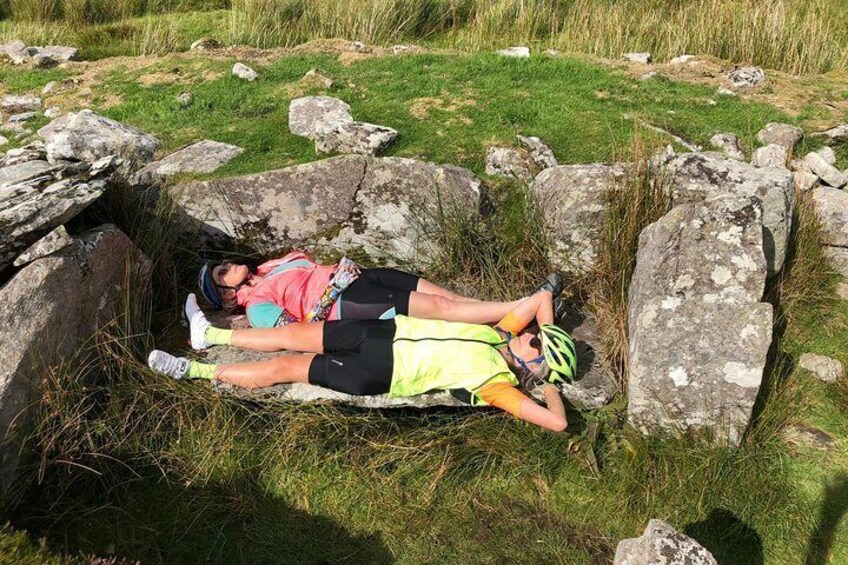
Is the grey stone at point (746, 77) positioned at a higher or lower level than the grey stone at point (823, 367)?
higher

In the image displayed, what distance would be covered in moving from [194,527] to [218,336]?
1381 mm

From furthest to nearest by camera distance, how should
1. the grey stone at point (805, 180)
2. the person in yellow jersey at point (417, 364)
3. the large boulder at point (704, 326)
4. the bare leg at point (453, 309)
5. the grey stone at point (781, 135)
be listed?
1. the grey stone at point (781, 135)
2. the grey stone at point (805, 180)
3. the bare leg at point (453, 309)
4. the person in yellow jersey at point (417, 364)
5. the large boulder at point (704, 326)

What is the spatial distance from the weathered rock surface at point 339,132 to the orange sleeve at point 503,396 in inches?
109

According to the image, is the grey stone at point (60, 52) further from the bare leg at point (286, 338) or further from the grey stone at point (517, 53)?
the bare leg at point (286, 338)

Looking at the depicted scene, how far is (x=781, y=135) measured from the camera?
658 cm

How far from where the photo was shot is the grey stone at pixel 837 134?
6.70m

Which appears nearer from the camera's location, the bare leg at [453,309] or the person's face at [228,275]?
the bare leg at [453,309]

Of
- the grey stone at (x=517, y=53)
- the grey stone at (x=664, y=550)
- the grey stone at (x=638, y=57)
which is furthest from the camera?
the grey stone at (x=638, y=57)

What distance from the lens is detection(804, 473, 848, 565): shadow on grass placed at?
3.95m

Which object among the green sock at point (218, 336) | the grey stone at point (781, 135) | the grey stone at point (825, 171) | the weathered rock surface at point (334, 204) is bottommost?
the green sock at point (218, 336)

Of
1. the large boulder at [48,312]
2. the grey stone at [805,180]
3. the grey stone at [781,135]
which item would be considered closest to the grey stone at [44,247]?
the large boulder at [48,312]

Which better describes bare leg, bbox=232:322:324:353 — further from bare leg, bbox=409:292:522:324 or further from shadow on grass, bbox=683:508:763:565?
shadow on grass, bbox=683:508:763:565

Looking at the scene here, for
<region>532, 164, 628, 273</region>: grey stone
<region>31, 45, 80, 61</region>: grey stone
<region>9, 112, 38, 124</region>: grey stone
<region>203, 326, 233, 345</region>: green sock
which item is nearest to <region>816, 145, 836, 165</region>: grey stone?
<region>532, 164, 628, 273</region>: grey stone

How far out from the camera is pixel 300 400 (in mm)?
4520
